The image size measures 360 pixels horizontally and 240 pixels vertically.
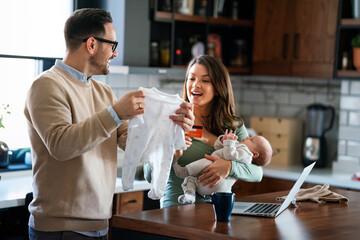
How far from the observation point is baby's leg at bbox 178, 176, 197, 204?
254 centimetres

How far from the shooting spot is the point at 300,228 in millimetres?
2037

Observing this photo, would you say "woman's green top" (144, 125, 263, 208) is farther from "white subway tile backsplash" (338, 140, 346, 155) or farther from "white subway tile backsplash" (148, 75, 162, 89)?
"white subway tile backsplash" (338, 140, 346, 155)

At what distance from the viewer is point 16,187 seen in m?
3.29

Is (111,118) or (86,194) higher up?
(111,118)

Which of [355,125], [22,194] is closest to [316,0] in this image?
[355,125]

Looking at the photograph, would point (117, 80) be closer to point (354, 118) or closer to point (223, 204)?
point (354, 118)

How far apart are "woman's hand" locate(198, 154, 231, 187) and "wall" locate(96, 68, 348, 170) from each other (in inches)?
70.7

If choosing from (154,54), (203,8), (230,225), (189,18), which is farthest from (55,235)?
(203,8)

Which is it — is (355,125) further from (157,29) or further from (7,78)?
(7,78)

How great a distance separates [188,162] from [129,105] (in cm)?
73

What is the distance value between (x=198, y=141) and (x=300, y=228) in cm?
91

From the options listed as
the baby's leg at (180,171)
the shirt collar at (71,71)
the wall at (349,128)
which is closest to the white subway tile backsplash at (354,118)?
the wall at (349,128)

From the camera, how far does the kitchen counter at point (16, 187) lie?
2.90m

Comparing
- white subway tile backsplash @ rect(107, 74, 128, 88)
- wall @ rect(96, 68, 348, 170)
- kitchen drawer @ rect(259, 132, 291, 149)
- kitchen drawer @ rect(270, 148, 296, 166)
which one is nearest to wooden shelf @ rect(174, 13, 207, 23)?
wall @ rect(96, 68, 348, 170)
